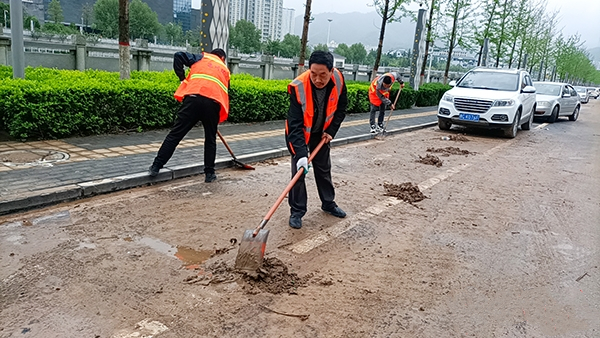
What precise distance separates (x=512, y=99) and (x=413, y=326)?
982 cm

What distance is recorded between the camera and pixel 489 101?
11.3m

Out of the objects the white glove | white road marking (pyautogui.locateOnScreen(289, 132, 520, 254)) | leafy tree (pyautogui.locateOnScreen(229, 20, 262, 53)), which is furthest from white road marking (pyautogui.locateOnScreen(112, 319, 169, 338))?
leafy tree (pyautogui.locateOnScreen(229, 20, 262, 53))

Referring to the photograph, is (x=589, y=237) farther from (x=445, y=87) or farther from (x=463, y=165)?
(x=445, y=87)

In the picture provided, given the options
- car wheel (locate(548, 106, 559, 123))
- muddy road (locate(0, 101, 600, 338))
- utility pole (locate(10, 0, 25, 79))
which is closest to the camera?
muddy road (locate(0, 101, 600, 338))

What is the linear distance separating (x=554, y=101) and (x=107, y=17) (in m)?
41.9

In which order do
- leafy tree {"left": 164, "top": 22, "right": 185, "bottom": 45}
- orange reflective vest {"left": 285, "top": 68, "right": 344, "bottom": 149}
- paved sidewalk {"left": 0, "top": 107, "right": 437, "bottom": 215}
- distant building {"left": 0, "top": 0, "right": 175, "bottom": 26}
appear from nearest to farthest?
1. orange reflective vest {"left": 285, "top": 68, "right": 344, "bottom": 149}
2. paved sidewalk {"left": 0, "top": 107, "right": 437, "bottom": 215}
3. leafy tree {"left": 164, "top": 22, "right": 185, "bottom": 45}
4. distant building {"left": 0, "top": 0, "right": 175, "bottom": 26}

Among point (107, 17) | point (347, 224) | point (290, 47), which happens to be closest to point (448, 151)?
point (347, 224)

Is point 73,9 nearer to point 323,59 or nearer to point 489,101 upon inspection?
point 489,101

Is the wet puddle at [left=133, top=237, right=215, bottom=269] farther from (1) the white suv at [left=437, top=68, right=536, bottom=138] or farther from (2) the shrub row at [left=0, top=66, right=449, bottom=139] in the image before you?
(1) the white suv at [left=437, top=68, right=536, bottom=138]

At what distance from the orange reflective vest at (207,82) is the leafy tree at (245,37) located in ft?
164

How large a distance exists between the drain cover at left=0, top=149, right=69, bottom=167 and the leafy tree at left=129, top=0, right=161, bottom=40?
42.7 meters

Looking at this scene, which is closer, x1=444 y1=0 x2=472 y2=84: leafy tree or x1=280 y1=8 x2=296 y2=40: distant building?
x1=444 y1=0 x2=472 y2=84: leafy tree

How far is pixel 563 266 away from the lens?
13.5 ft

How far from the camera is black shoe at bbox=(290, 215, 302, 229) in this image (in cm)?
453
